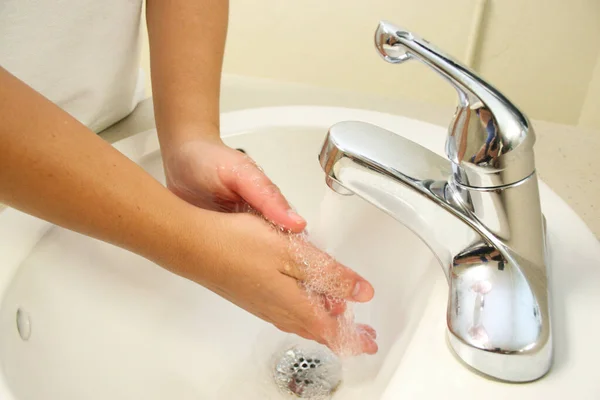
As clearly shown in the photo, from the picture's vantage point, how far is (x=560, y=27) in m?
0.89

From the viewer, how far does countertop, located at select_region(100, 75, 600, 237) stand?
0.51m

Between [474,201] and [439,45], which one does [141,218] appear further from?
[439,45]

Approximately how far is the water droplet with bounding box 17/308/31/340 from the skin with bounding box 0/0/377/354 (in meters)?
0.10

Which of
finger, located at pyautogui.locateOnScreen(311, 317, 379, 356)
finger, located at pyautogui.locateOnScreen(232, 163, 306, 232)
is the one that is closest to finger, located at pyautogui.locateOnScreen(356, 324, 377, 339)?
finger, located at pyautogui.locateOnScreen(311, 317, 379, 356)

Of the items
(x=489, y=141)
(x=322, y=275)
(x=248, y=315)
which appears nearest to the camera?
(x=489, y=141)

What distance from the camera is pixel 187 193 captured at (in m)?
0.48

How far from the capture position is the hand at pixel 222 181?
1.34ft

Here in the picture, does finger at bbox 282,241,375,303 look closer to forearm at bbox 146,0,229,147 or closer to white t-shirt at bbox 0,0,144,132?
forearm at bbox 146,0,229,147

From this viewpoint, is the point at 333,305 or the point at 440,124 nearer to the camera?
the point at 333,305

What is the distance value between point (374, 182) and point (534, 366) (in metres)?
0.14

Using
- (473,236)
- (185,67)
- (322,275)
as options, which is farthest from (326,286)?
(185,67)

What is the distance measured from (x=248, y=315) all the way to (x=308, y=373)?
0.08 meters

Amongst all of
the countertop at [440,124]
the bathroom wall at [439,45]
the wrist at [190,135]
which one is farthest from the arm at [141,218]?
the bathroom wall at [439,45]

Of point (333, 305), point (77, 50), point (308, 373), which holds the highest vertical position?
point (77, 50)
